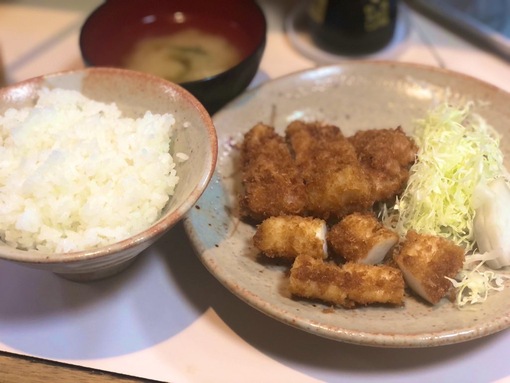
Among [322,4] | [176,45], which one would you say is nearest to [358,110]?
[322,4]

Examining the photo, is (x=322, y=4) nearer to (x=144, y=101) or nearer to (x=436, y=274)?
(x=144, y=101)

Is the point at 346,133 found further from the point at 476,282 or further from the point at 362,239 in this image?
the point at 476,282

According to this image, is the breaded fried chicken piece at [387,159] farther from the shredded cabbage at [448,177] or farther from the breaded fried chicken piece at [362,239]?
the breaded fried chicken piece at [362,239]

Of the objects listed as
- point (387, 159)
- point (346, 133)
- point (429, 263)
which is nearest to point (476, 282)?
point (429, 263)

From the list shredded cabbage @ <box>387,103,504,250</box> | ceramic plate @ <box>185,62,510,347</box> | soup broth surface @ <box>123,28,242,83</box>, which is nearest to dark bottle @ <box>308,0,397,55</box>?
ceramic plate @ <box>185,62,510,347</box>

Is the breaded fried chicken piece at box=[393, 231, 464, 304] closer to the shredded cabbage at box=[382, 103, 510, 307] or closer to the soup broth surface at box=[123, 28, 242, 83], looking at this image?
the shredded cabbage at box=[382, 103, 510, 307]

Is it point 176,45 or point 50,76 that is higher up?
point 50,76

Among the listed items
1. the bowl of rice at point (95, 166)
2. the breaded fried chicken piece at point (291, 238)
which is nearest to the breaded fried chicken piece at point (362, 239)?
the breaded fried chicken piece at point (291, 238)
